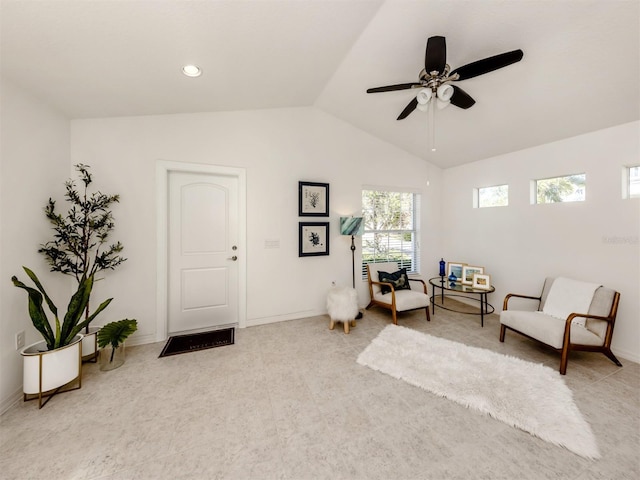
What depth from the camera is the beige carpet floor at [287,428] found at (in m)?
1.35

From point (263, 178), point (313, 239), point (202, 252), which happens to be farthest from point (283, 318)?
point (263, 178)

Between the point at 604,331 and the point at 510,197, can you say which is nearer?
the point at 604,331

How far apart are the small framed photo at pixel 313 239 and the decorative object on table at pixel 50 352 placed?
2309 mm

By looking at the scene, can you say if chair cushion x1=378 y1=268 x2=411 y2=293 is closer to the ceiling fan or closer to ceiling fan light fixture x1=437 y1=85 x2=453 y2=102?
the ceiling fan

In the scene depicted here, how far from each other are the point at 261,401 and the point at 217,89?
9.99ft

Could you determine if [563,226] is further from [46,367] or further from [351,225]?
[46,367]

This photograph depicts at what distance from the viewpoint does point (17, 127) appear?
1924 mm

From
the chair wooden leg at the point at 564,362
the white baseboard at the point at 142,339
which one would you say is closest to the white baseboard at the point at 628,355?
the chair wooden leg at the point at 564,362

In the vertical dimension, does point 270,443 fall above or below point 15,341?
below

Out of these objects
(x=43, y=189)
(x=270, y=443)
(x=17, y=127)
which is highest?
(x=17, y=127)

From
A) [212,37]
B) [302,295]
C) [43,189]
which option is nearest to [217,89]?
[212,37]

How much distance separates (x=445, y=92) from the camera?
1.87 m

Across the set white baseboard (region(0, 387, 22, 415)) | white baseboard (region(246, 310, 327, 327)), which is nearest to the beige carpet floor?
white baseboard (region(0, 387, 22, 415))

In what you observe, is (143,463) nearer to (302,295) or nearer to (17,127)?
(302,295)
